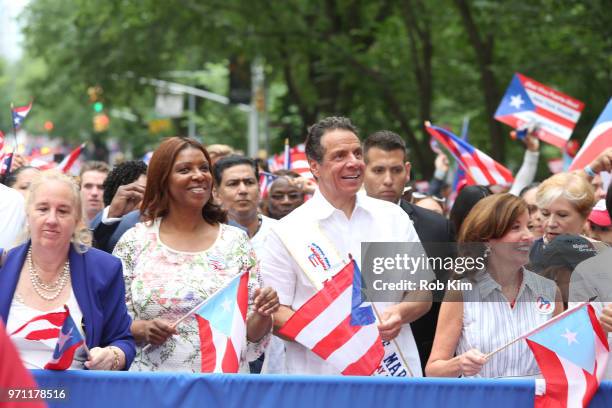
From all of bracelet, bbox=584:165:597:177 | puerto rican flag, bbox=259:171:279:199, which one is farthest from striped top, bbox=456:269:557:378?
puerto rican flag, bbox=259:171:279:199

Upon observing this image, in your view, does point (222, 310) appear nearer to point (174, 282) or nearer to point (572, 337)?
point (174, 282)

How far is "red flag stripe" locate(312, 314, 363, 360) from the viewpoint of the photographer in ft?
17.4

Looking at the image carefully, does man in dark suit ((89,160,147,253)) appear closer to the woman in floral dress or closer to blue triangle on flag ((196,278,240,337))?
the woman in floral dress

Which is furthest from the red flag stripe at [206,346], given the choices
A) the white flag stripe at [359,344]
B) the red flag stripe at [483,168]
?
the red flag stripe at [483,168]

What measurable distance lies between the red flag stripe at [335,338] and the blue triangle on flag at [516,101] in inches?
237

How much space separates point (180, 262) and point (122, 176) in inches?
99.8

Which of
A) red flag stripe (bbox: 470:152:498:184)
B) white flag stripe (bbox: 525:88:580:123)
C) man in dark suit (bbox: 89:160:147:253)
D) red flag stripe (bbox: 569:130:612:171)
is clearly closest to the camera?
man in dark suit (bbox: 89:160:147:253)

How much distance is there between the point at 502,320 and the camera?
5406 millimetres

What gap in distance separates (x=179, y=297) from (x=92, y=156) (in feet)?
194

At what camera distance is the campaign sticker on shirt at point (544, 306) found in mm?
5406

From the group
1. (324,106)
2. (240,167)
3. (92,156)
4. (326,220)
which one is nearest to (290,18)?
(324,106)

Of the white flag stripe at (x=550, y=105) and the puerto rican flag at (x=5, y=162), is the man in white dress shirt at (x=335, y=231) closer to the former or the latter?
the puerto rican flag at (x=5, y=162)

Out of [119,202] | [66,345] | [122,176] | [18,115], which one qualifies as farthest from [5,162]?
[66,345]

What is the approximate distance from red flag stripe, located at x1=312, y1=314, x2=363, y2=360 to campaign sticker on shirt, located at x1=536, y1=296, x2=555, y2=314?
0.84 metres
